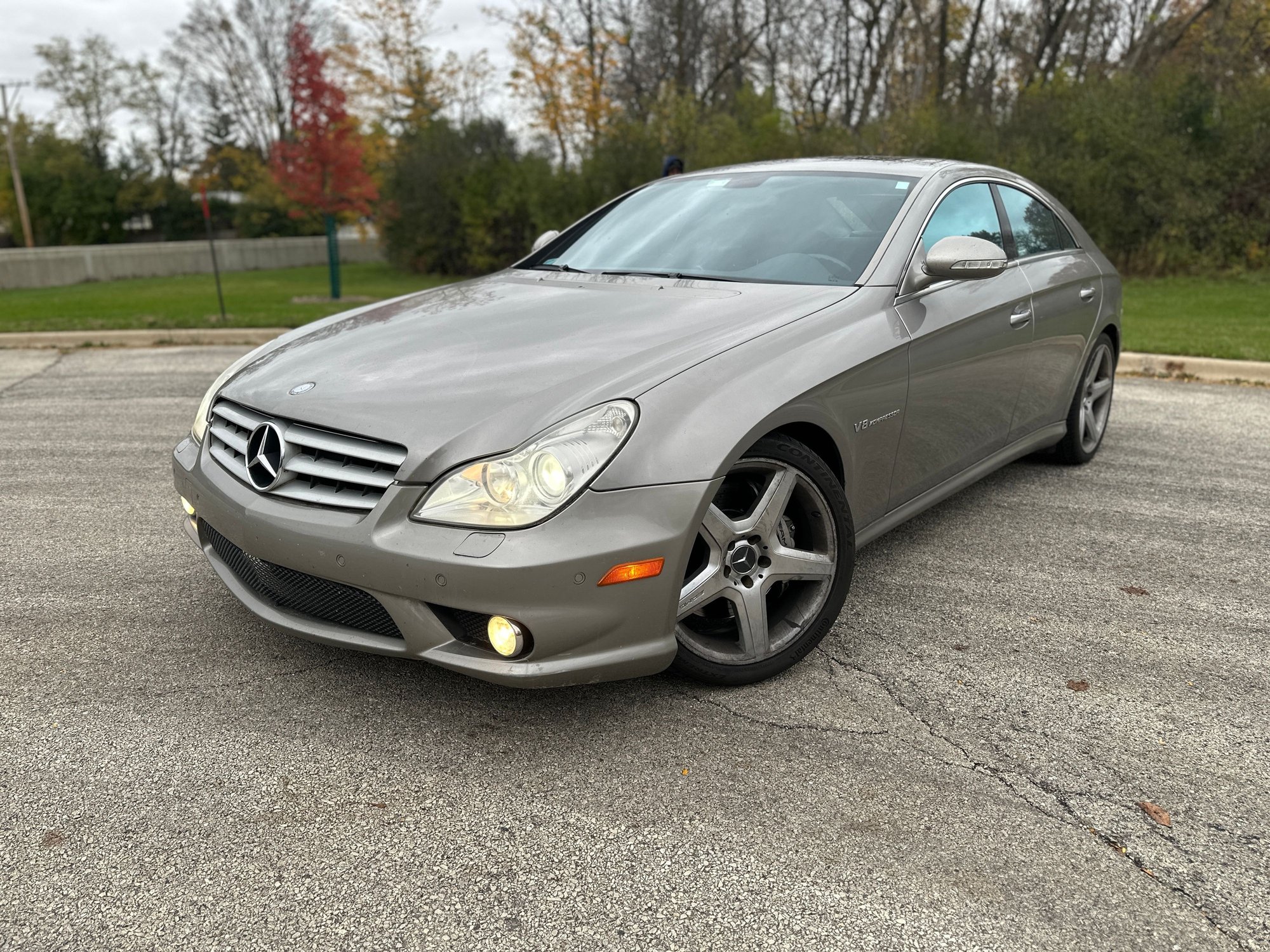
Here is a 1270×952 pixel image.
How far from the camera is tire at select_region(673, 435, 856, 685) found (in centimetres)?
288

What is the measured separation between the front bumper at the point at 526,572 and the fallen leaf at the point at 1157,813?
1205 mm

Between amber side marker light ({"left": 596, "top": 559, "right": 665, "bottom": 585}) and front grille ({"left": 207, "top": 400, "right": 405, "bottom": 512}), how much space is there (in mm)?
595

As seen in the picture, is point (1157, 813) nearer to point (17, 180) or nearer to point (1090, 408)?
point (1090, 408)

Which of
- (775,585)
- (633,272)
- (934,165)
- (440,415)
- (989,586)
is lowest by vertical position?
(989,586)

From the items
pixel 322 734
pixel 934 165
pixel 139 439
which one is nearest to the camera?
pixel 322 734

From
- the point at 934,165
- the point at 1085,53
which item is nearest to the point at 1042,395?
the point at 934,165

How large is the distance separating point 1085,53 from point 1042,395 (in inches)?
1231

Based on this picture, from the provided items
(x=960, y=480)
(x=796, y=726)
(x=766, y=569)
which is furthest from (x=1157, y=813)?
(x=960, y=480)

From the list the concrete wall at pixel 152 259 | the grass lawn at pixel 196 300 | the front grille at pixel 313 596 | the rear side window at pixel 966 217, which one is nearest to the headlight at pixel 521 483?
the front grille at pixel 313 596

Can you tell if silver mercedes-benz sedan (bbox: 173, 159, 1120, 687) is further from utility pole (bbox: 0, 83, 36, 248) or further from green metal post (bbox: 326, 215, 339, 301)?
utility pole (bbox: 0, 83, 36, 248)

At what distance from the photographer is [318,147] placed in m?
20.8

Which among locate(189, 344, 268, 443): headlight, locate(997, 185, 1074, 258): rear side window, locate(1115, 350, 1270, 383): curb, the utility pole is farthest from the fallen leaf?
the utility pole

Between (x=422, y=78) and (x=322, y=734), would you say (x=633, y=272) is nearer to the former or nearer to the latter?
(x=322, y=734)

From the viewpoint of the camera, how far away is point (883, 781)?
259 centimetres
